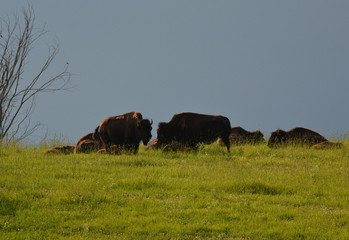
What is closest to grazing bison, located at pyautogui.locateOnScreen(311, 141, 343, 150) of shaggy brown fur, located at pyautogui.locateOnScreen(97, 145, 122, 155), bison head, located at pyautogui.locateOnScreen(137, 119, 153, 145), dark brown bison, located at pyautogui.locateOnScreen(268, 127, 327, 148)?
dark brown bison, located at pyautogui.locateOnScreen(268, 127, 327, 148)

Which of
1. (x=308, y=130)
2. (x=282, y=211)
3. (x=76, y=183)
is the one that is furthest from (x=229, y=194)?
(x=308, y=130)

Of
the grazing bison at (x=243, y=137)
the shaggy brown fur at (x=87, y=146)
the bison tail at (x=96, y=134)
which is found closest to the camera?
the shaggy brown fur at (x=87, y=146)

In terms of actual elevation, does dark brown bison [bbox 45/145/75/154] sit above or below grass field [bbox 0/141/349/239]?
above

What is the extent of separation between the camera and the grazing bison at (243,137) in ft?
68.8

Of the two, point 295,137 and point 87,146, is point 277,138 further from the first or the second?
point 87,146

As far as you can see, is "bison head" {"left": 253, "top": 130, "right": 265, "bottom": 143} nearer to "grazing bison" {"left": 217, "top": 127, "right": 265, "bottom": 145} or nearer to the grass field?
"grazing bison" {"left": 217, "top": 127, "right": 265, "bottom": 145}

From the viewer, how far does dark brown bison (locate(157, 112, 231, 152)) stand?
17.9m

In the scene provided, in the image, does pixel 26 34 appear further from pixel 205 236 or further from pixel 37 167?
pixel 205 236

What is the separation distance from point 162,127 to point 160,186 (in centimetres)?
748

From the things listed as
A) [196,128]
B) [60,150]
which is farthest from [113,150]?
[196,128]

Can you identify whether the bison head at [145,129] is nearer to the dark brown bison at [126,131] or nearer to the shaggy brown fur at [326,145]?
the dark brown bison at [126,131]

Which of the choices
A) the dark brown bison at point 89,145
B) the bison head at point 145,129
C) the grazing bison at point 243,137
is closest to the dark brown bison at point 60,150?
the dark brown bison at point 89,145

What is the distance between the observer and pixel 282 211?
363 inches

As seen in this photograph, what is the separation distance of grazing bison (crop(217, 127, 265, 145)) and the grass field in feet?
18.0
